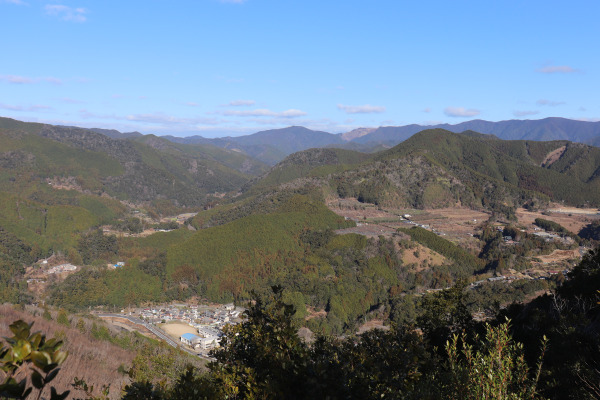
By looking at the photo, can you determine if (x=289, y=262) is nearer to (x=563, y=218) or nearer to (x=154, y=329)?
(x=154, y=329)

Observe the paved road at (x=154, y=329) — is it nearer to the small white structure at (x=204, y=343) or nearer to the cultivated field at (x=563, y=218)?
the small white structure at (x=204, y=343)

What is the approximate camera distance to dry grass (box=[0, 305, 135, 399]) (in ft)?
108

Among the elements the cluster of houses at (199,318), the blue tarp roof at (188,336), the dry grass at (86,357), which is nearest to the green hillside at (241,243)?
the cluster of houses at (199,318)

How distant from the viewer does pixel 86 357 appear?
139 ft

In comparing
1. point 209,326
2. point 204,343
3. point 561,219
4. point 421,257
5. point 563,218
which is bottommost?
point 209,326

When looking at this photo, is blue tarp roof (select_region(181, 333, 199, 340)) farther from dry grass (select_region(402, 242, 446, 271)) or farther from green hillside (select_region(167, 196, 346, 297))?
dry grass (select_region(402, 242, 446, 271))

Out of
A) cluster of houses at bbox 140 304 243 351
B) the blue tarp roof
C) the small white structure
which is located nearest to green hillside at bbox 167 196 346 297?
cluster of houses at bbox 140 304 243 351

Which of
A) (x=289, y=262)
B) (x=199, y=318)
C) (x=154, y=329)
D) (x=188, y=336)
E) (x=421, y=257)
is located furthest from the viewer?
(x=421, y=257)

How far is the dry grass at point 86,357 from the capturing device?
32.8 meters

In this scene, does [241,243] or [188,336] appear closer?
[188,336]

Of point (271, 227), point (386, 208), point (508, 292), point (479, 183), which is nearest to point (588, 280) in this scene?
point (508, 292)

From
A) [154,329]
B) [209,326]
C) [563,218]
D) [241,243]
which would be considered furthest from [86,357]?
[563,218]

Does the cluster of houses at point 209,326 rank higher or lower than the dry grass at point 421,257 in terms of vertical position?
lower

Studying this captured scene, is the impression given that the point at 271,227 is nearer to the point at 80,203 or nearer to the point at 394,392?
the point at 394,392
